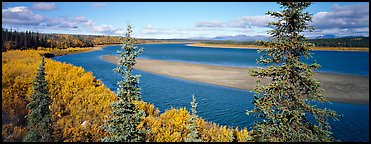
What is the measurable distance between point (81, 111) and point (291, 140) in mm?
13102

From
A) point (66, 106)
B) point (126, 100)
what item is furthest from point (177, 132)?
point (66, 106)

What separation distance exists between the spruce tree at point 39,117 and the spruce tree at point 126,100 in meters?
3.32

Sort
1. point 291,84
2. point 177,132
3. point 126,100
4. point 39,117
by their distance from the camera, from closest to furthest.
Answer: point 291,84 < point 126,100 < point 39,117 < point 177,132

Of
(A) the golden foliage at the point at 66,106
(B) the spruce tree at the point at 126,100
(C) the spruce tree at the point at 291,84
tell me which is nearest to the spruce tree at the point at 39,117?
(A) the golden foliage at the point at 66,106

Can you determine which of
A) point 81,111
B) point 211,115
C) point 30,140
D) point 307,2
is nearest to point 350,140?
point 211,115

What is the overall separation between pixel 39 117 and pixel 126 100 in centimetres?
464

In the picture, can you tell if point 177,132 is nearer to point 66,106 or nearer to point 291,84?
point 291,84

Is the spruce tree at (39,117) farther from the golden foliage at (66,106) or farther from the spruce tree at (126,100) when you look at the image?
the spruce tree at (126,100)

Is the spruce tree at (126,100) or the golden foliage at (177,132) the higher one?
the spruce tree at (126,100)

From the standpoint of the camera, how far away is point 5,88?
1964 cm

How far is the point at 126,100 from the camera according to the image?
10.8 meters

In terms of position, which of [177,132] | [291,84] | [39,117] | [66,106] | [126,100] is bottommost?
[177,132]

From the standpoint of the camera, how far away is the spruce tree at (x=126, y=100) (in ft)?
34.0

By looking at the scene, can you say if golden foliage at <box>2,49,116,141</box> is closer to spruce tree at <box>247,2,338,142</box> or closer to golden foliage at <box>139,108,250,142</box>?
golden foliage at <box>139,108,250,142</box>
